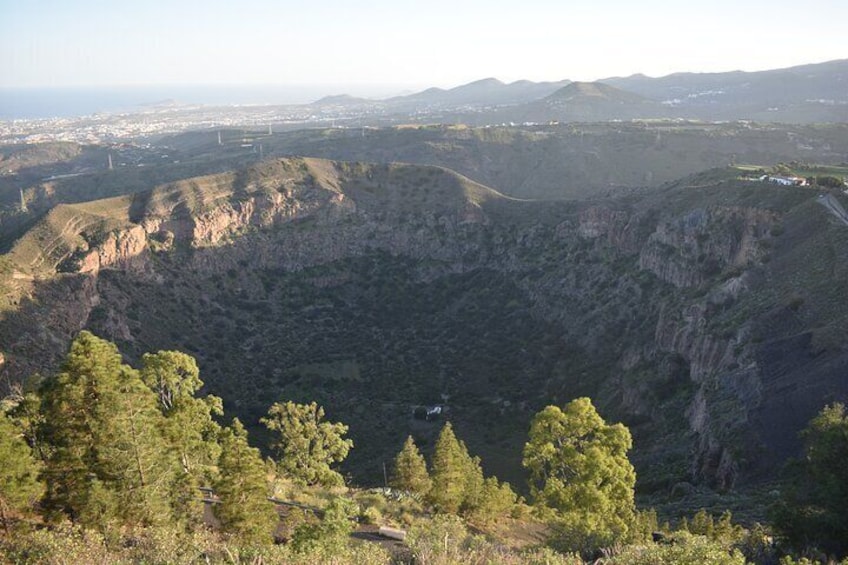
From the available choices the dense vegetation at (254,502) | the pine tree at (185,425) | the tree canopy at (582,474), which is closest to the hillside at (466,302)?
the tree canopy at (582,474)

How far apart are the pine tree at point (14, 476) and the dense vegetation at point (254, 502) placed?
5 cm

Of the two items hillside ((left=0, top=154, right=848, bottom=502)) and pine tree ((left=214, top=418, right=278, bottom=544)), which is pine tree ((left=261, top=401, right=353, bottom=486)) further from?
hillside ((left=0, top=154, right=848, bottom=502))

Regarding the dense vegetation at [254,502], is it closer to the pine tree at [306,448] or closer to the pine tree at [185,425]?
the pine tree at [185,425]

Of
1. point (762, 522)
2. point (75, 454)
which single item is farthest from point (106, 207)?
point (762, 522)

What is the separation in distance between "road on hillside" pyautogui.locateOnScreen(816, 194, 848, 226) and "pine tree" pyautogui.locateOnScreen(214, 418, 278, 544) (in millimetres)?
54544

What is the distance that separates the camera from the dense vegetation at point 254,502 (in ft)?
58.7

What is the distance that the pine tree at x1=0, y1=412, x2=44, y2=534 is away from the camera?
64.0 feet

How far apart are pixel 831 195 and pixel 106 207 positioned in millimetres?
89174

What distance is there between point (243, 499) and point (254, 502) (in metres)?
0.44

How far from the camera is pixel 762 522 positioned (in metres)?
30.5

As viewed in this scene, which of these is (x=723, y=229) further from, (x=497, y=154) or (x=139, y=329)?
(x=497, y=154)

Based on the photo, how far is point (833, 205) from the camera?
190 ft

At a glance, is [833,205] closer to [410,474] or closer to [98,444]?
[410,474]

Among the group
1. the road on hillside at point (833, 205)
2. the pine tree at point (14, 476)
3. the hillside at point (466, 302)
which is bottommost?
the hillside at point (466, 302)
